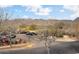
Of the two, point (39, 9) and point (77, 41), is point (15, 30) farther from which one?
point (77, 41)

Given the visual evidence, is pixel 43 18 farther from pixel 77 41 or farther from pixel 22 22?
pixel 77 41

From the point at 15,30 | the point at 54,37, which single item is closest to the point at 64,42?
the point at 54,37
